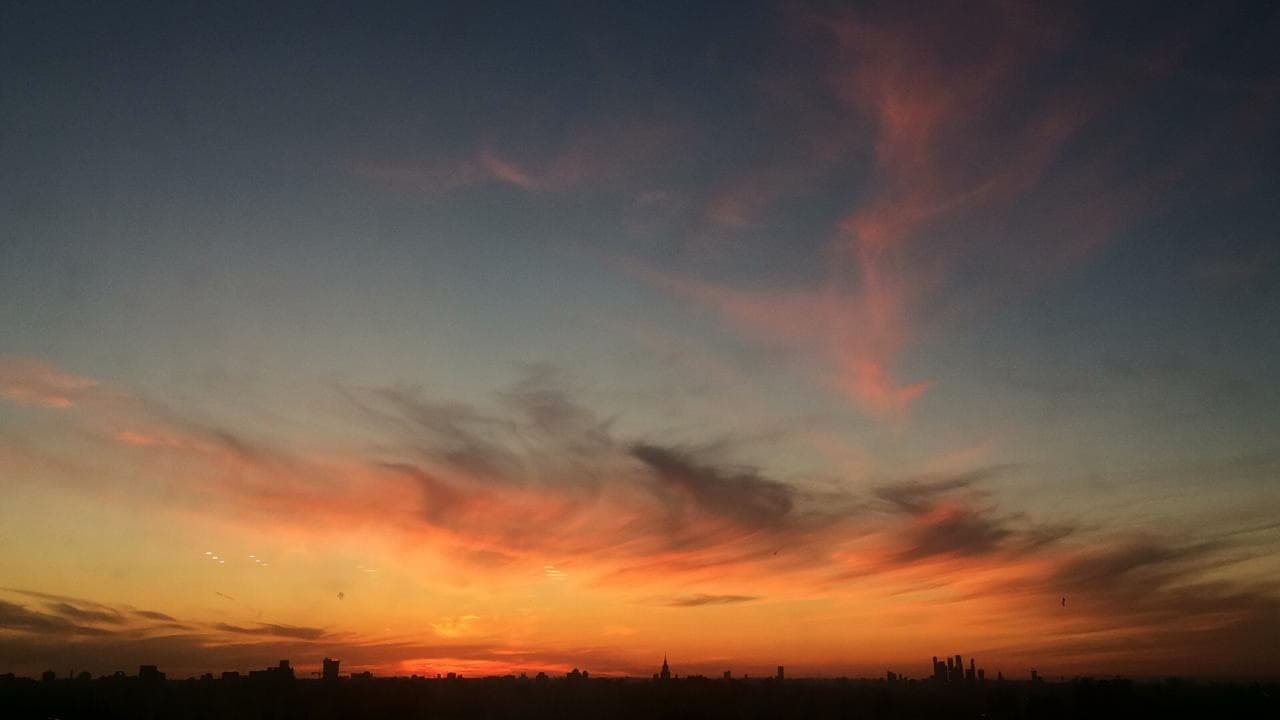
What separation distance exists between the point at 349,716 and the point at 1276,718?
196712 mm

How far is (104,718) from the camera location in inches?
7446

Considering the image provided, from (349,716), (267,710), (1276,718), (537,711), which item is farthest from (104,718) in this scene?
(1276,718)

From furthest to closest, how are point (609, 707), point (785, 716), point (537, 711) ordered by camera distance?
point (609, 707), point (537, 711), point (785, 716)

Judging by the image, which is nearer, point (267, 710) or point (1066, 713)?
point (267, 710)

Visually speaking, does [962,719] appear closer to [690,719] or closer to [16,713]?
[690,719]

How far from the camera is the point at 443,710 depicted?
197 metres

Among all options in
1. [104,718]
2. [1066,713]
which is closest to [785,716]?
[1066,713]

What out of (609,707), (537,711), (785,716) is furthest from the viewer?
(609,707)

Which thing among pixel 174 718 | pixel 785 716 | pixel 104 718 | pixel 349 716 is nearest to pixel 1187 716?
pixel 785 716

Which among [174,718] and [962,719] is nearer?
[174,718]

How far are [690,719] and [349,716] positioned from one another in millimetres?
69256

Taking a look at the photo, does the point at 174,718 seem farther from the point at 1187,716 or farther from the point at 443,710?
the point at 1187,716

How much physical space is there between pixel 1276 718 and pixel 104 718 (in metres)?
253

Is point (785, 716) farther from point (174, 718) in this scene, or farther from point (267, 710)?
point (174, 718)
